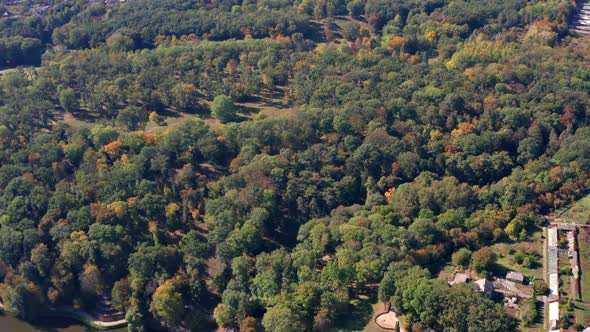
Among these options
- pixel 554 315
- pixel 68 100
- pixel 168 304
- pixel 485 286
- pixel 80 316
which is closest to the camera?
pixel 554 315

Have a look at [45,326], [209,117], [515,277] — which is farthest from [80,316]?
[515,277]

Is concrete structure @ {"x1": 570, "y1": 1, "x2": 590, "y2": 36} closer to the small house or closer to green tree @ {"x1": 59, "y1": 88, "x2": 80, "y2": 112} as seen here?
the small house

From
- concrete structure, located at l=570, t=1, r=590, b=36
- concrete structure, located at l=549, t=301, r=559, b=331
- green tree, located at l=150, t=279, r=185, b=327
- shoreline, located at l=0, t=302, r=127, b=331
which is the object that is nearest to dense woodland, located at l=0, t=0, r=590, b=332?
green tree, located at l=150, t=279, r=185, b=327

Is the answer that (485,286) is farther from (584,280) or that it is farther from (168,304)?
(168,304)

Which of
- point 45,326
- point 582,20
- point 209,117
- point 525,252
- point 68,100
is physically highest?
point 582,20

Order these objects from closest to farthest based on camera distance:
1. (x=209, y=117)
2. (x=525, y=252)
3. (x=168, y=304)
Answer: (x=168, y=304)
(x=525, y=252)
(x=209, y=117)

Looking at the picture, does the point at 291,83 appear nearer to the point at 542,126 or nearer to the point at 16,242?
the point at 542,126

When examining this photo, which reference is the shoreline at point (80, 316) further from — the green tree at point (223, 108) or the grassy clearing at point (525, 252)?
the grassy clearing at point (525, 252)
